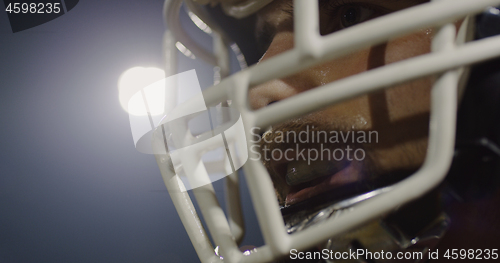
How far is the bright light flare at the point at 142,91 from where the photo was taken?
1.54 feet

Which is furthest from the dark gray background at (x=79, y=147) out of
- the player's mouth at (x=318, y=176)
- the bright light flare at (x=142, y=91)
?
the player's mouth at (x=318, y=176)

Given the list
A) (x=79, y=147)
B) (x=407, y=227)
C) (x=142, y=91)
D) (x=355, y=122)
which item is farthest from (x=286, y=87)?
(x=79, y=147)

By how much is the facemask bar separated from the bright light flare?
0.87 ft

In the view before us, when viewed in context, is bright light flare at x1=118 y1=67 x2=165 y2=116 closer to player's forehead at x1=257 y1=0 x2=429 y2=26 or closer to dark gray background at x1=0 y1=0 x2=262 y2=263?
dark gray background at x1=0 y1=0 x2=262 y2=263

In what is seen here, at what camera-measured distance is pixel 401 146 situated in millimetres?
273

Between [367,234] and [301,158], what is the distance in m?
0.12

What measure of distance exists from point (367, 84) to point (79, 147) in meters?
0.73

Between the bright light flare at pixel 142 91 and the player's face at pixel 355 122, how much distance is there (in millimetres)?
206

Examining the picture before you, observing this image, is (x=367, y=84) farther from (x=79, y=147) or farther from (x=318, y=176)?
(x=79, y=147)

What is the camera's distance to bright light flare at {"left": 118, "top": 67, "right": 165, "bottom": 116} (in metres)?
0.47

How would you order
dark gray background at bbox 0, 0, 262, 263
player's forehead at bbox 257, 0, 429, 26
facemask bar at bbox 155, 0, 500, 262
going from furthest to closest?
dark gray background at bbox 0, 0, 262, 263
player's forehead at bbox 257, 0, 429, 26
facemask bar at bbox 155, 0, 500, 262

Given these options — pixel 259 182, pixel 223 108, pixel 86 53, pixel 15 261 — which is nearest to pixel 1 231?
pixel 15 261

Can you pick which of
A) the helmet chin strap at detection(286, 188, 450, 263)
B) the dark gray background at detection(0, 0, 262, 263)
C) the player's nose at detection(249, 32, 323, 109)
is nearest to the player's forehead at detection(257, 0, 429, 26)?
the player's nose at detection(249, 32, 323, 109)

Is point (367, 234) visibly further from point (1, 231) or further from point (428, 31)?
point (1, 231)
